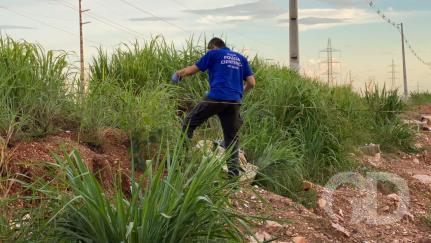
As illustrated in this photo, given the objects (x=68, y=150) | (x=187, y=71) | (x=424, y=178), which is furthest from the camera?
(x=424, y=178)

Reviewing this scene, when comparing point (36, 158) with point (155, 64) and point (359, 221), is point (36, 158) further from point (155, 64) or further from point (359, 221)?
point (155, 64)

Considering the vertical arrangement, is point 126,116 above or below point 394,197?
above

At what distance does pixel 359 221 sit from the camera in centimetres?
720

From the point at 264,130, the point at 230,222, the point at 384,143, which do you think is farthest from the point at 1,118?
the point at 384,143

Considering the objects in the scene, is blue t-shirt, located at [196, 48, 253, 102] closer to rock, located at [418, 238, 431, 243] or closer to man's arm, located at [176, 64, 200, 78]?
man's arm, located at [176, 64, 200, 78]

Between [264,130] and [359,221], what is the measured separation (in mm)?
1989

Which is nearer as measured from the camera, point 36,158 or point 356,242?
point 36,158

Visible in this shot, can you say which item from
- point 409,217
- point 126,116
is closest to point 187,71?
point 126,116

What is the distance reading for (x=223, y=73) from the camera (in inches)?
299

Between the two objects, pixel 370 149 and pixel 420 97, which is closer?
pixel 370 149

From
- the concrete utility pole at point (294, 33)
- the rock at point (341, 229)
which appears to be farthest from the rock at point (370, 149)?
the rock at point (341, 229)

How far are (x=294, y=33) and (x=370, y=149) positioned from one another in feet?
16.1

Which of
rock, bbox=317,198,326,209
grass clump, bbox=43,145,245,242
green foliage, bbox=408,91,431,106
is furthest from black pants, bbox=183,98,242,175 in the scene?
green foliage, bbox=408,91,431,106

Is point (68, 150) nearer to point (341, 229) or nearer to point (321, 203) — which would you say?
point (341, 229)
